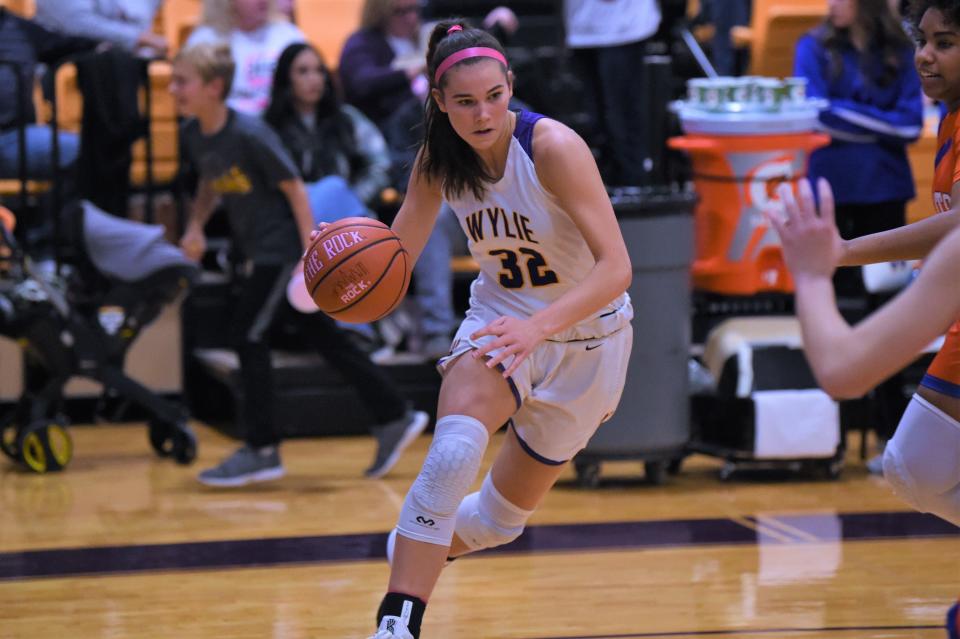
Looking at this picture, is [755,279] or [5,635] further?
[755,279]

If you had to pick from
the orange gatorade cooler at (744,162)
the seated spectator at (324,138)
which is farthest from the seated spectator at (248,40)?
the orange gatorade cooler at (744,162)

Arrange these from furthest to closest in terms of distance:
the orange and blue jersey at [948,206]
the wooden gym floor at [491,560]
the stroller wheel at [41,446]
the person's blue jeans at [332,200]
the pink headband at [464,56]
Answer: the person's blue jeans at [332,200]
the stroller wheel at [41,446]
the wooden gym floor at [491,560]
the pink headband at [464,56]
the orange and blue jersey at [948,206]

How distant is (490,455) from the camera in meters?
7.04

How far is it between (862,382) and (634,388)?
11.6 feet

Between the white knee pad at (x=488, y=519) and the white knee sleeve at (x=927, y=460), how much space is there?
0.99 m

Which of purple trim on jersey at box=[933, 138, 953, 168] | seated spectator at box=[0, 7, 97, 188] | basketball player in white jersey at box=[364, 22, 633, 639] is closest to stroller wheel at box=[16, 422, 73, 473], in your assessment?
seated spectator at box=[0, 7, 97, 188]

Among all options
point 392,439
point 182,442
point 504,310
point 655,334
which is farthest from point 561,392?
point 182,442

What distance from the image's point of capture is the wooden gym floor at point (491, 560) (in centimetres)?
438

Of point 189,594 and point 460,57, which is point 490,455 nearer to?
point 189,594

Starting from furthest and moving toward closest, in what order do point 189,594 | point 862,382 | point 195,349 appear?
point 195,349 < point 189,594 < point 862,382

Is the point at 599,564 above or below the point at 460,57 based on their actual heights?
below

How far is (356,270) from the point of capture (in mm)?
3758

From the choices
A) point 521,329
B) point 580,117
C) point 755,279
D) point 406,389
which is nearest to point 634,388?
point 755,279

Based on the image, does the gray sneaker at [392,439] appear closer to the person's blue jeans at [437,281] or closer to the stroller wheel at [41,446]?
the person's blue jeans at [437,281]
